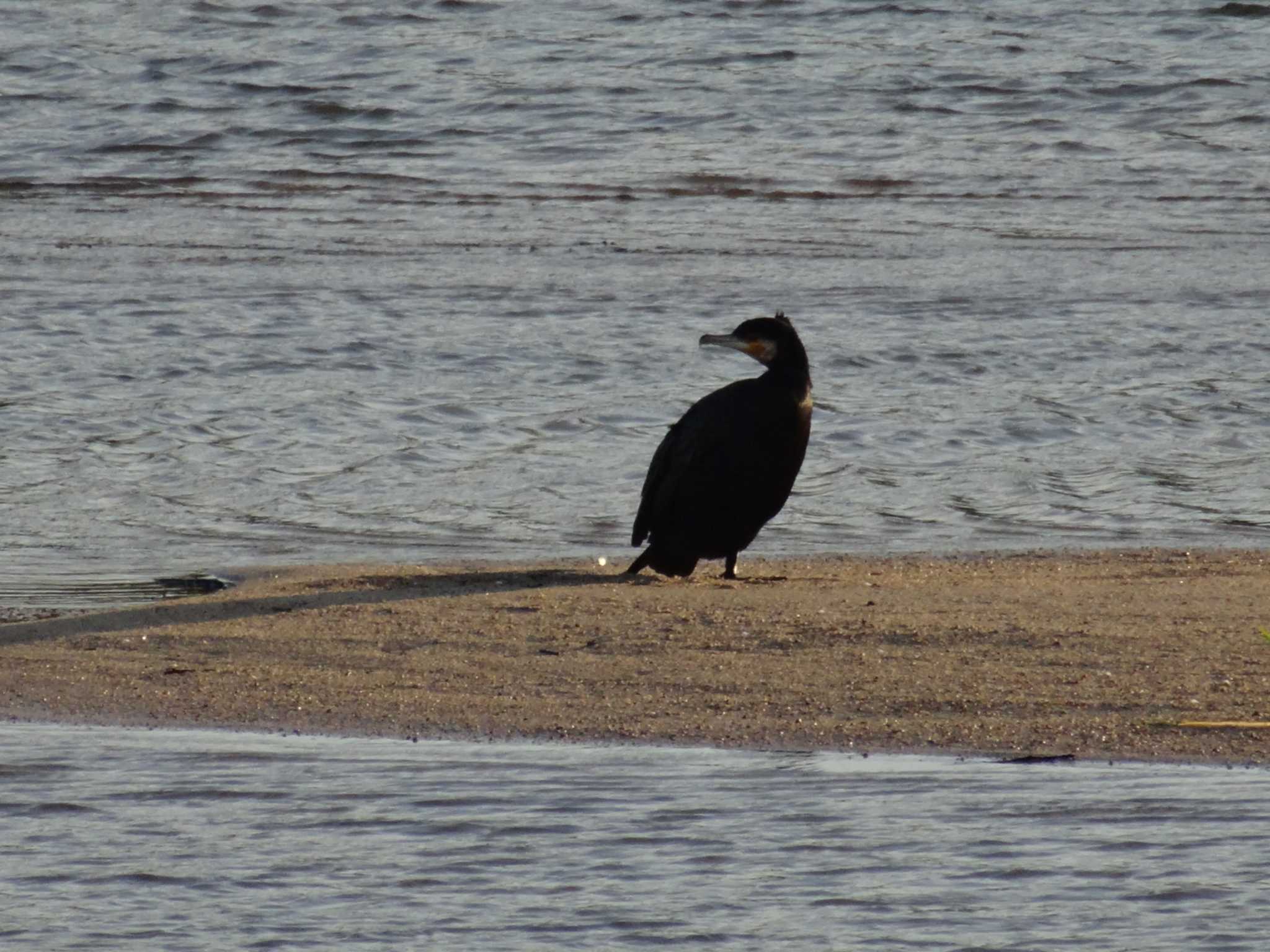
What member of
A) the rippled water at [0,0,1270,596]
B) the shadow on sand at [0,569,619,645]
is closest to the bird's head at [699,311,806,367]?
the shadow on sand at [0,569,619,645]

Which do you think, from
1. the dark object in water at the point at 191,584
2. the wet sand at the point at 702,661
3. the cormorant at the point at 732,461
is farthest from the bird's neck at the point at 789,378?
the dark object in water at the point at 191,584

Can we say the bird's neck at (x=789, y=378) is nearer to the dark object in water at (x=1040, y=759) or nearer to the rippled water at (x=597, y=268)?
the rippled water at (x=597, y=268)

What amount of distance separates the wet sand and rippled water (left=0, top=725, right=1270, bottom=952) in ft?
0.79

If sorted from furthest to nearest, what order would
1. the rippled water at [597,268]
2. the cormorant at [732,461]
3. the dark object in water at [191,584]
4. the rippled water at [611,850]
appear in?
the rippled water at [597,268], the cormorant at [732,461], the dark object in water at [191,584], the rippled water at [611,850]

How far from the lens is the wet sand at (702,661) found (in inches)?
216

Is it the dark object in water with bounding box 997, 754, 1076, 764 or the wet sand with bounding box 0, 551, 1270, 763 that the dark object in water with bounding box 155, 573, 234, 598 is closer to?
the wet sand with bounding box 0, 551, 1270, 763

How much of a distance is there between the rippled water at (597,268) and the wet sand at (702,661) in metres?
1.17

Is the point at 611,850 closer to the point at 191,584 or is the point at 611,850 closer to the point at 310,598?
the point at 310,598

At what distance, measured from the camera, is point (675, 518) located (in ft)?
25.4

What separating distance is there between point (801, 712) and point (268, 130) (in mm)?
18375

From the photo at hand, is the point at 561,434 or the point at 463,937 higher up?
the point at 463,937

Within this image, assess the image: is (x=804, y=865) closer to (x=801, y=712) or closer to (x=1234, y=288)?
(x=801, y=712)

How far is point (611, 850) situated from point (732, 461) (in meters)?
3.21

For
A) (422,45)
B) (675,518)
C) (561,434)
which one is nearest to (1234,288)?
(561,434)
